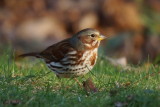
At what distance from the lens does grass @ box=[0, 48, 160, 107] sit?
6.66 meters

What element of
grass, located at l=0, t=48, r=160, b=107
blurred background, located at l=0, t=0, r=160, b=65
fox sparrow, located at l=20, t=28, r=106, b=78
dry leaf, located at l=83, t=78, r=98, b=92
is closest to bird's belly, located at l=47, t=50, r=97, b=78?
fox sparrow, located at l=20, t=28, r=106, b=78

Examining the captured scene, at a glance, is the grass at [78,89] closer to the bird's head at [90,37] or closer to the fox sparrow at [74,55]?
the fox sparrow at [74,55]

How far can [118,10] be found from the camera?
16.7m

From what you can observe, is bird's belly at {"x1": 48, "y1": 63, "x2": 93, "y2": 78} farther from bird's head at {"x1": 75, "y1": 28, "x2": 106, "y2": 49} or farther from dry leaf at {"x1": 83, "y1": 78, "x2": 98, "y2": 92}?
dry leaf at {"x1": 83, "y1": 78, "x2": 98, "y2": 92}

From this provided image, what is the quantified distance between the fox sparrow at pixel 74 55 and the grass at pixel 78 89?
0.14 meters

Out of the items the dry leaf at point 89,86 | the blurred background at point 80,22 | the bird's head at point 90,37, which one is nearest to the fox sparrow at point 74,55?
the bird's head at point 90,37

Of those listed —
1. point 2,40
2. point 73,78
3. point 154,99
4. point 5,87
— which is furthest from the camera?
point 2,40

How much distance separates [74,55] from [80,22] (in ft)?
27.7

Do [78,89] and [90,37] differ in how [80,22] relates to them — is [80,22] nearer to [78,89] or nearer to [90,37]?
[90,37]

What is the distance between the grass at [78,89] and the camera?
21.9ft

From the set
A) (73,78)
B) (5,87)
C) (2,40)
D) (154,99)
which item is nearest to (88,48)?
(73,78)

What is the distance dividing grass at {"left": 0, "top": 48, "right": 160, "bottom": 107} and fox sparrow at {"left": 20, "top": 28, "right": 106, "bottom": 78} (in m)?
0.14

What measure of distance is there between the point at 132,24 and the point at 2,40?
3554 millimetres

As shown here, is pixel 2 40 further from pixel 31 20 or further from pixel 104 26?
pixel 104 26
